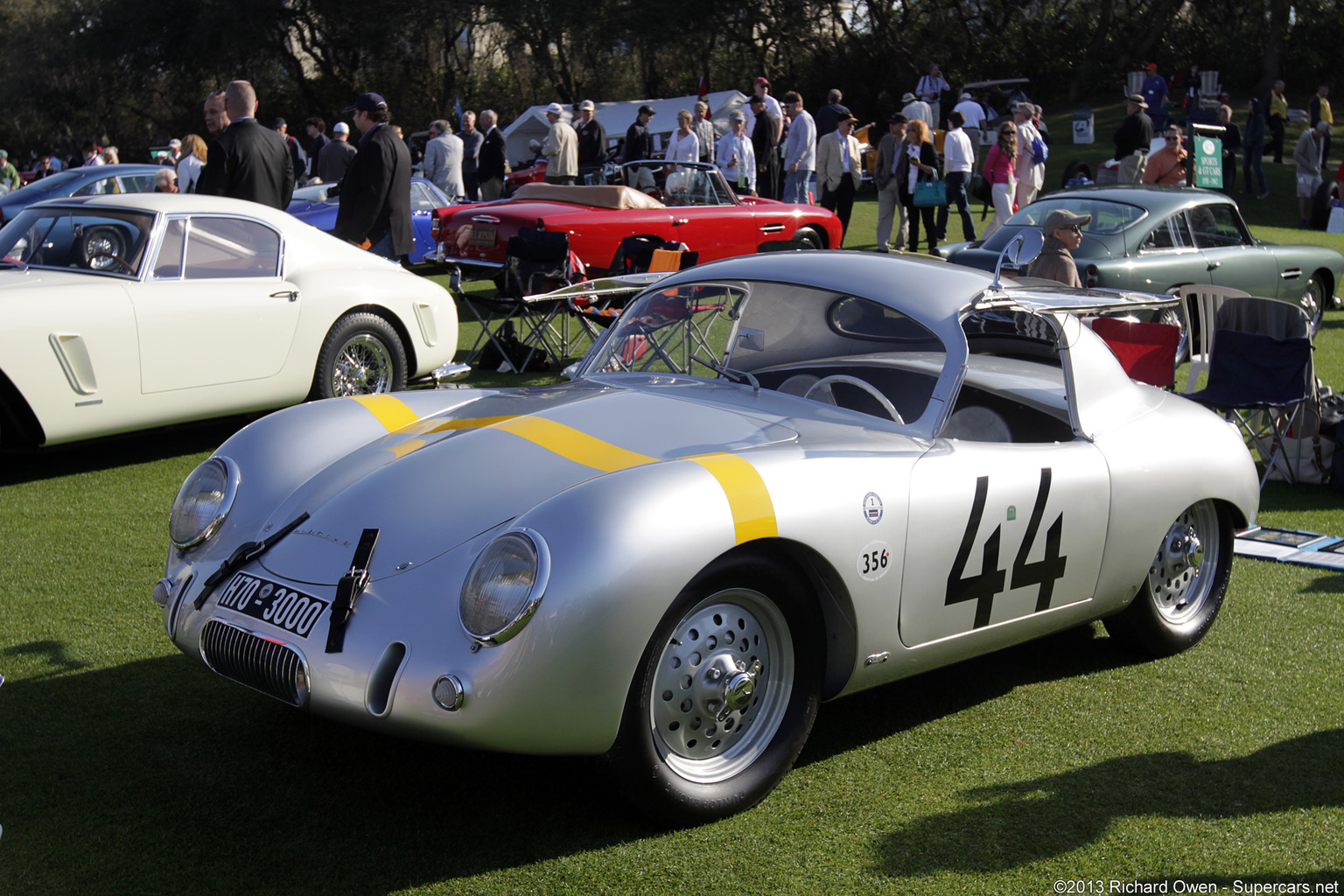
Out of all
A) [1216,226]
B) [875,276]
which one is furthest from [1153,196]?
[875,276]

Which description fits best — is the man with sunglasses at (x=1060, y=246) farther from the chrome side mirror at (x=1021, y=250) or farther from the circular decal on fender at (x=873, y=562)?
the circular decal on fender at (x=873, y=562)

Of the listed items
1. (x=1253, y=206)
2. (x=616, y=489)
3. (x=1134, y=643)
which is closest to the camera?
(x=616, y=489)

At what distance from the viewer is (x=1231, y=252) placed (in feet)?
35.3

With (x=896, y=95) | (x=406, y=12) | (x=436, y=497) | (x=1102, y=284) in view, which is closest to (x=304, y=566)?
(x=436, y=497)

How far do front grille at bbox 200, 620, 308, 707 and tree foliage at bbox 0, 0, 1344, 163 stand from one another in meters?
36.4

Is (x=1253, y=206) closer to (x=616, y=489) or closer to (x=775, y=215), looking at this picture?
(x=775, y=215)

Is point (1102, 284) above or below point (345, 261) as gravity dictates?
below

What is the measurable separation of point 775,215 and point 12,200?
362 inches

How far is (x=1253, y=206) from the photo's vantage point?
22578 mm

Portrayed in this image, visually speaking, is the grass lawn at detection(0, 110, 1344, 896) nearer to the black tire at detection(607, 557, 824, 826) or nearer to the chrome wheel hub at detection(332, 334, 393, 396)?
the black tire at detection(607, 557, 824, 826)

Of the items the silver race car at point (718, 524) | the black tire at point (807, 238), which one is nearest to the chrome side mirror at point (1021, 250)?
the silver race car at point (718, 524)

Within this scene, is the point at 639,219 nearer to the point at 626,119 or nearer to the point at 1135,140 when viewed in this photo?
the point at 1135,140

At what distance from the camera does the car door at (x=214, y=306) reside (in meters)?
6.67

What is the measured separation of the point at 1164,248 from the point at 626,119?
21.6m
